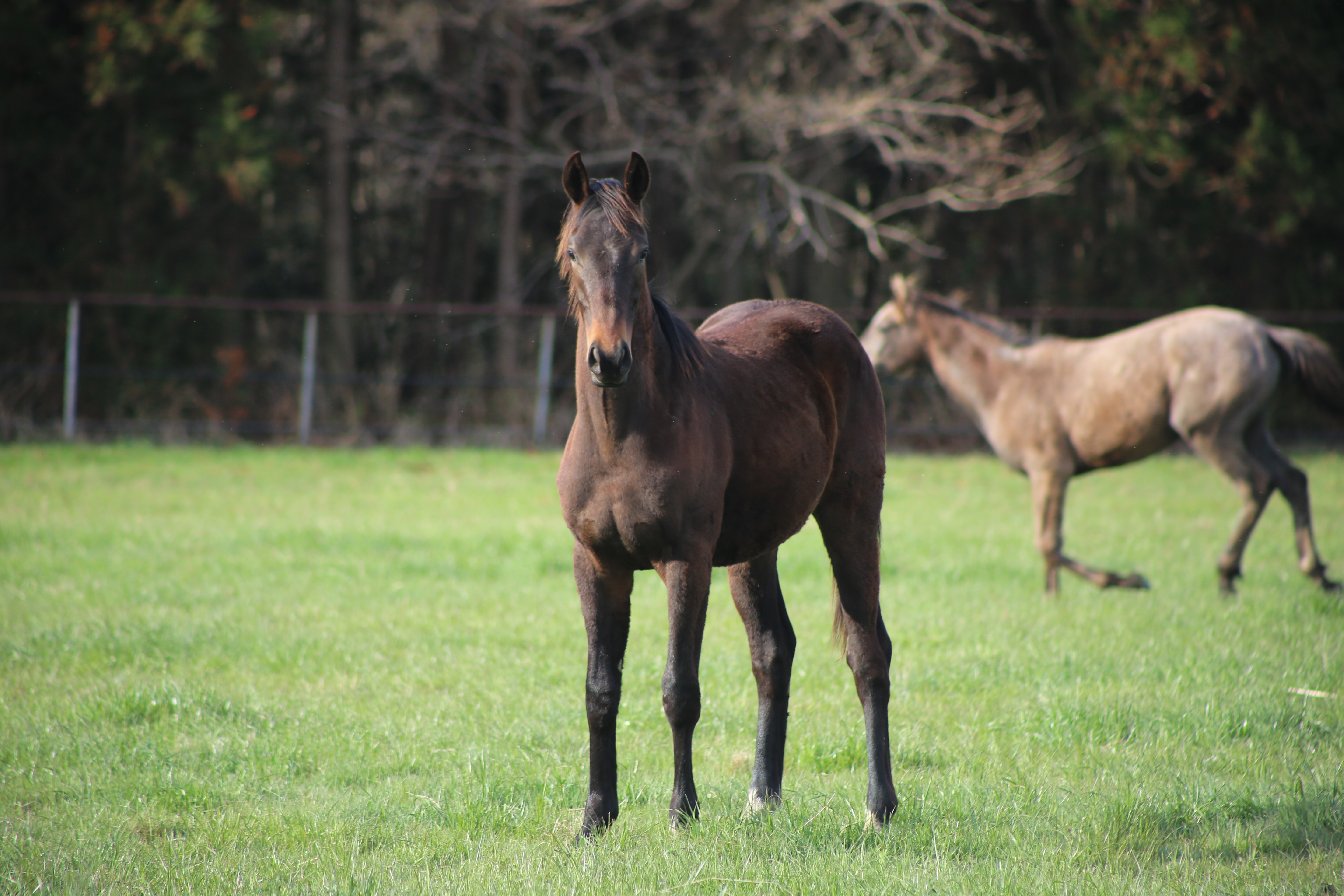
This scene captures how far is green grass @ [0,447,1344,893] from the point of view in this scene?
338 centimetres

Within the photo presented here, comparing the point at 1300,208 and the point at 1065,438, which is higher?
the point at 1300,208

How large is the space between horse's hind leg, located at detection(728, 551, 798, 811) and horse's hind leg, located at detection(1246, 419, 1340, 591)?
5.32 meters

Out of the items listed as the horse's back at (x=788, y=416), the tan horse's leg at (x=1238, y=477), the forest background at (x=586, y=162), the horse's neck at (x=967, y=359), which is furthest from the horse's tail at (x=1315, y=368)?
the forest background at (x=586, y=162)

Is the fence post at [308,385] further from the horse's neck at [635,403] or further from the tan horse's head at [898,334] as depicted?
the horse's neck at [635,403]

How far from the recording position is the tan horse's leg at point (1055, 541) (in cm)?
783

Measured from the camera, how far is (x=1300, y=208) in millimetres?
15891

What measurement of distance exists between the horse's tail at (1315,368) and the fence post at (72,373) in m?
13.5

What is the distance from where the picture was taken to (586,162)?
59.5ft

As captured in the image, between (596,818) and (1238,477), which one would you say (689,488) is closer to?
(596,818)

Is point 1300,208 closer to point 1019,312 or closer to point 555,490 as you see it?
point 1019,312

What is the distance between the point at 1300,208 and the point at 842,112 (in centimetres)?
659

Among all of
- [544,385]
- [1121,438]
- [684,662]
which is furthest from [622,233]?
[544,385]

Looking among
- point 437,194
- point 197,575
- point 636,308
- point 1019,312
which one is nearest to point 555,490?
point 197,575

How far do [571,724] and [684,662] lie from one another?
1.54 m
